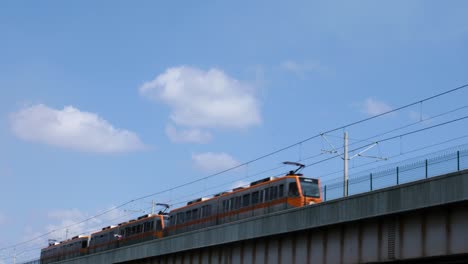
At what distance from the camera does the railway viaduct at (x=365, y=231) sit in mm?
24062

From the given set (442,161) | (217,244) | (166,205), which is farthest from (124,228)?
(442,161)

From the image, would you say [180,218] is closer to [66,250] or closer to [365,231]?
[66,250]

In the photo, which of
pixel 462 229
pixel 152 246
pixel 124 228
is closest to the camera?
pixel 462 229

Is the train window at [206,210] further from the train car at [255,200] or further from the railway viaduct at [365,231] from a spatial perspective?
the railway viaduct at [365,231]

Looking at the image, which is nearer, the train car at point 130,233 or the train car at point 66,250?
the train car at point 130,233

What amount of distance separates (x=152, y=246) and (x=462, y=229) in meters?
24.9

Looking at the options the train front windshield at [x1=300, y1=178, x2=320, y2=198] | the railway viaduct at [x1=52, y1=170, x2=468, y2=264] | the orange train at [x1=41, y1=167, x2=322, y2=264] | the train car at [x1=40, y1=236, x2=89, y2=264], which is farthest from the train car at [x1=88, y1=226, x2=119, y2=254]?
the railway viaduct at [x1=52, y1=170, x2=468, y2=264]

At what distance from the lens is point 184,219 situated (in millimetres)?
54500

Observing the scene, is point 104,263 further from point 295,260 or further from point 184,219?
point 295,260

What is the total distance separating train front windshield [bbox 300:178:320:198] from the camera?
135ft

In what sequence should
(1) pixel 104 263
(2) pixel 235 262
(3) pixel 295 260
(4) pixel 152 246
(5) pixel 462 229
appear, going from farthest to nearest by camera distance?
(1) pixel 104 263 < (4) pixel 152 246 < (2) pixel 235 262 < (3) pixel 295 260 < (5) pixel 462 229

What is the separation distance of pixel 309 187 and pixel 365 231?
1594 cm

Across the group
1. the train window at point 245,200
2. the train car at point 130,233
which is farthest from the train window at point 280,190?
the train car at point 130,233

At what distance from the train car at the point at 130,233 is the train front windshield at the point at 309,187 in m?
17.8
